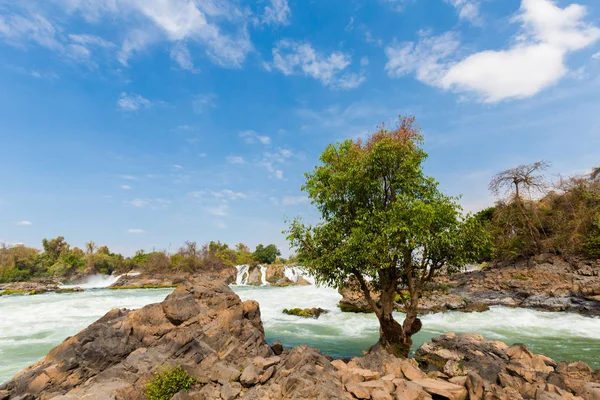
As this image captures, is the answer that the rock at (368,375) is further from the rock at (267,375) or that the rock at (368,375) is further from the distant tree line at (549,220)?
the distant tree line at (549,220)

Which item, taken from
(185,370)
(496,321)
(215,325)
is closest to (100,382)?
(185,370)

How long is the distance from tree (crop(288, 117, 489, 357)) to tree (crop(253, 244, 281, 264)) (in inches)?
3507

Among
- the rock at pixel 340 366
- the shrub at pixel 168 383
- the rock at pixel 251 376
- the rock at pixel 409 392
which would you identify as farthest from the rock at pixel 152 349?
the rock at pixel 409 392

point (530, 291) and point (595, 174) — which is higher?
point (595, 174)

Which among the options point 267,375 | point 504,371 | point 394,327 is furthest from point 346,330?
point 267,375

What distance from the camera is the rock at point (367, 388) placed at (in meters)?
8.38

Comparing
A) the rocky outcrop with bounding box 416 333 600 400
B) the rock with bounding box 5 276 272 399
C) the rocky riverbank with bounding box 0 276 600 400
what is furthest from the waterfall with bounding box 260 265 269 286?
the rocky outcrop with bounding box 416 333 600 400

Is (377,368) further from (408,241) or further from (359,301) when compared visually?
(359,301)

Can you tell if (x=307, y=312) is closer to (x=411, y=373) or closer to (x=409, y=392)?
(x=411, y=373)

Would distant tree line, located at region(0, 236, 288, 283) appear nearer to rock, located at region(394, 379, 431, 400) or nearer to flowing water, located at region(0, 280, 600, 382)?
flowing water, located at region(0, 280, 600, 382)

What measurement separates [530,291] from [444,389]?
27482 mm

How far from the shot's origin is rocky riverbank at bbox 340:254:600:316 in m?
26.2

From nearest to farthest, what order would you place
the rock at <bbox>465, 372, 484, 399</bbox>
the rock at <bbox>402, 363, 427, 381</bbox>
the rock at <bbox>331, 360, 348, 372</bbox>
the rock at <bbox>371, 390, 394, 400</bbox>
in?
1. the rock at <bbox>371, 390, 394, 400</bbox>
2. the rock at <bbox>465, 372, 484, 399</bbox>
3. the rock at <bbox>402, 363, 427, 381</bbox>
4. the rock at <bbox>331, 360, 348, 372</bbox>

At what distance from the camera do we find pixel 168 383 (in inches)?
365
